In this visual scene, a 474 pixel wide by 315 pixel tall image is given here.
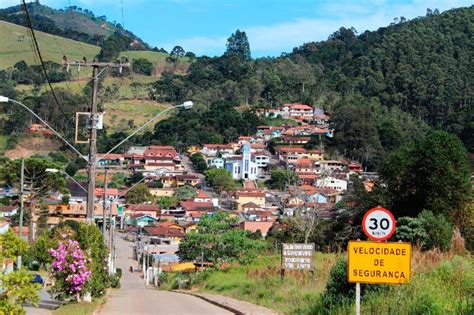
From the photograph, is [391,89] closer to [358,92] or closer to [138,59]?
[358,92]

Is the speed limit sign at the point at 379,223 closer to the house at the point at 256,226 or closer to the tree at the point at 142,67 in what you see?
the house at the point at 256,226

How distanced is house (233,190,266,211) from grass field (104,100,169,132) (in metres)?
32.5

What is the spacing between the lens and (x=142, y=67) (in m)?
168

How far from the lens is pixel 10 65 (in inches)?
6240

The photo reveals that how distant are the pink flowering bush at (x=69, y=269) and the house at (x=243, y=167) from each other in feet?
280

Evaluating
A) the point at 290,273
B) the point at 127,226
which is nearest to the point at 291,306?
the point at 290,273

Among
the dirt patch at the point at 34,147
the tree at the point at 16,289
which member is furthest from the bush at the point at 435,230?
the dirt patch at the point at 34,147

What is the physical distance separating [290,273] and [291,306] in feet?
11.1

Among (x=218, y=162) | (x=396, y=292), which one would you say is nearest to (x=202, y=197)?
(x=218, y=162)

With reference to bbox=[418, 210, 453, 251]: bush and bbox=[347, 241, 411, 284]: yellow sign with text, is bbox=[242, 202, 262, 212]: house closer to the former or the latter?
bbox=[418, 210, 453, 251]: bush

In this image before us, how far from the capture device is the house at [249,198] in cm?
8850

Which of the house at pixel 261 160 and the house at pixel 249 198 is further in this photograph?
the house at pixel 261 160

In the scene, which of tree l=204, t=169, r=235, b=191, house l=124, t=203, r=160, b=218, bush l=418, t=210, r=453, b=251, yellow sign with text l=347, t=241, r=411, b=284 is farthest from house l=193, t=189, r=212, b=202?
yellow sign with text l=347, t=241, r=411, b=284

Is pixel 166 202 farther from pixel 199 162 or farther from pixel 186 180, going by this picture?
pixel 199 162
